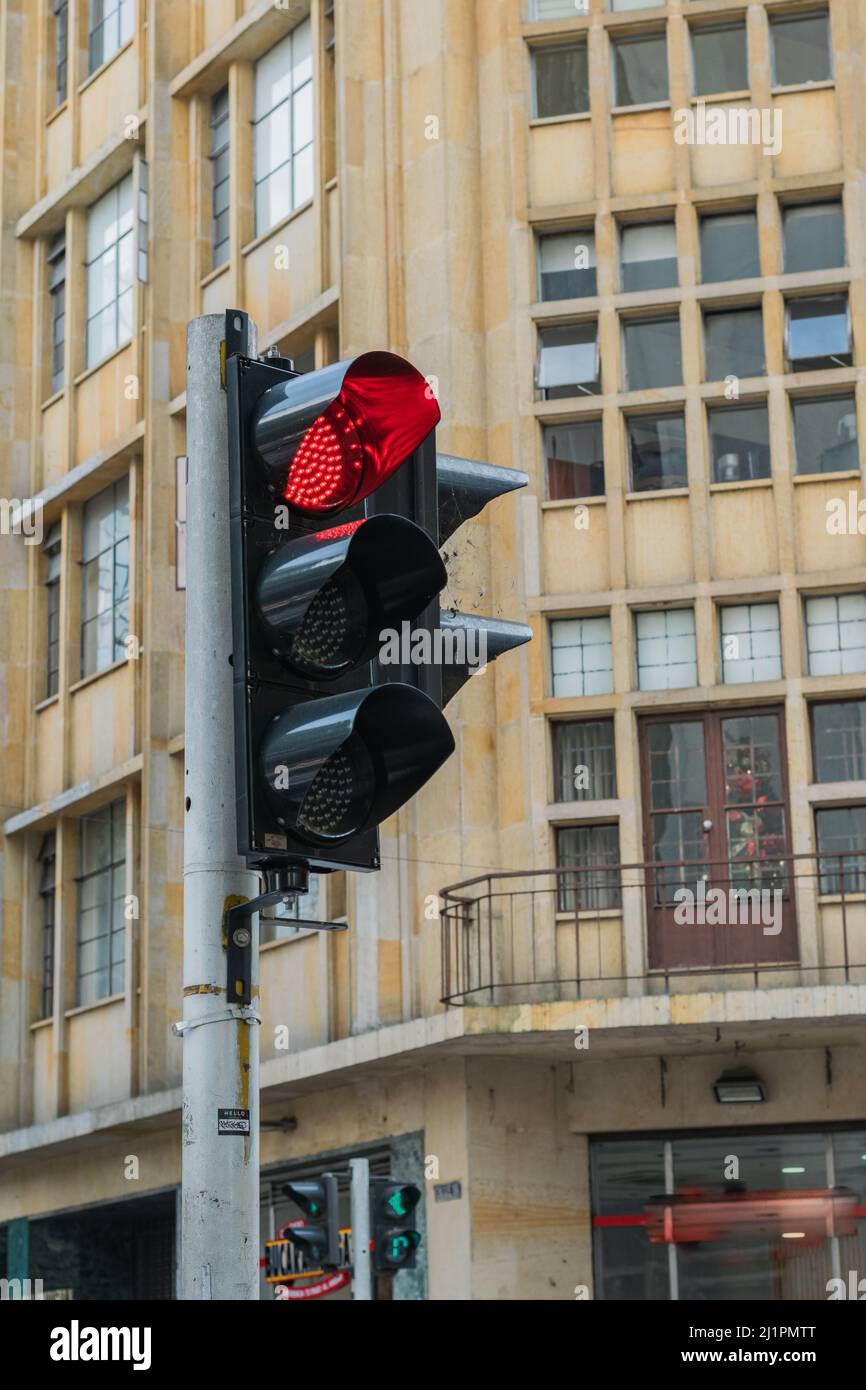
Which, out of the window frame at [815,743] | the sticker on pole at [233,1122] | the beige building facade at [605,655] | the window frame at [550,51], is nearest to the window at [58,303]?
the beige building facade at [605,655]

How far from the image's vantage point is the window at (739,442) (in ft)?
66.9

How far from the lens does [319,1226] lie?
1503cm

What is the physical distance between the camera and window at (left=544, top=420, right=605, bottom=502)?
20797mm

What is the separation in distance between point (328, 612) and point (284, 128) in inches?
848

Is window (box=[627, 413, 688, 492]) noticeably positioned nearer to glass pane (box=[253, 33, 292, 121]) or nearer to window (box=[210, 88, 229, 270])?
glass pane (box=[253, 33, 292, 121])

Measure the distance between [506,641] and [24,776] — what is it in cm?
2382

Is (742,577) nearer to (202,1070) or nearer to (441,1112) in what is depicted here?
(441,1112)

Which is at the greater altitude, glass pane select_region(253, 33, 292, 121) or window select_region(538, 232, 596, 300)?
glass pane select_region(253, 33, 292, 121)

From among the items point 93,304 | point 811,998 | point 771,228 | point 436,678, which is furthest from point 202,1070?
point 93,304

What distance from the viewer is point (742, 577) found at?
20031 millimetres

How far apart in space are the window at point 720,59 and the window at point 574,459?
11.3ft

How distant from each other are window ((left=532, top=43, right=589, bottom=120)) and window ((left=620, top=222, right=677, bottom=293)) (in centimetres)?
138

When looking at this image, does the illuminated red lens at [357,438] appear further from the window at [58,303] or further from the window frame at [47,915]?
the window at [58,303]

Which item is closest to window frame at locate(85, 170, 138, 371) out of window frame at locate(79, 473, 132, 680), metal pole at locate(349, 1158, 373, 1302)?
window frame at locate(79, 473, 132, 680)
